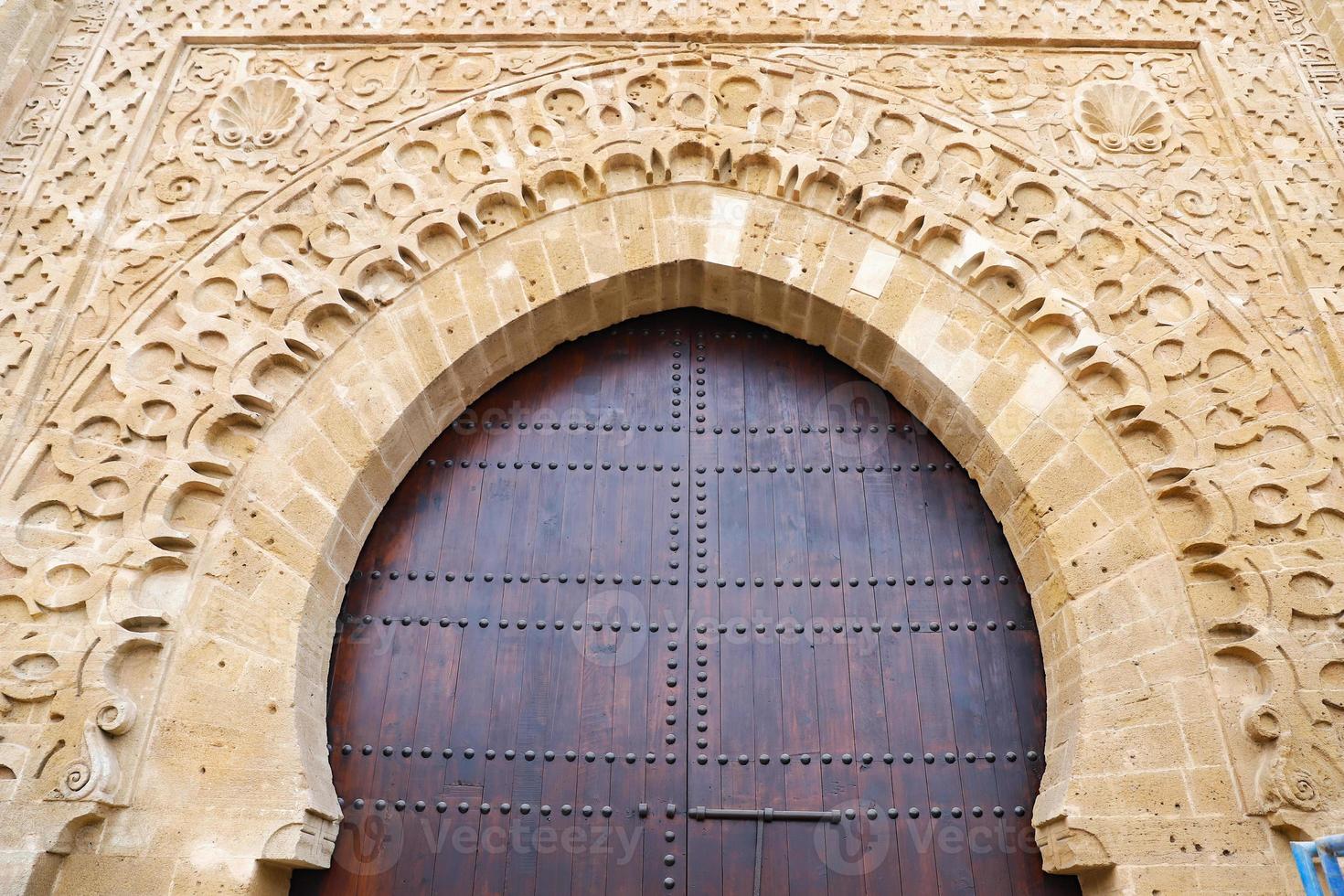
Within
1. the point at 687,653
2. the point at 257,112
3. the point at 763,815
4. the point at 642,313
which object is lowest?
the point at 763,815

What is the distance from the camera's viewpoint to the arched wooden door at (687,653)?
2904mm

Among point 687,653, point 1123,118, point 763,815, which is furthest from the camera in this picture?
point 1123,118

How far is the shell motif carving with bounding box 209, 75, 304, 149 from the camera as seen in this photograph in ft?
12.4

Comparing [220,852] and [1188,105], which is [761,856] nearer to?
[220,852]

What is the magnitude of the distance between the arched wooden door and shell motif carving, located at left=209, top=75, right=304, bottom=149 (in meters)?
1.48

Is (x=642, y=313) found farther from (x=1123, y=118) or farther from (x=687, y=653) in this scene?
(x=1123, y=118)

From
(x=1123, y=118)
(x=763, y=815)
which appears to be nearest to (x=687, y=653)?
(x=763, y=815)

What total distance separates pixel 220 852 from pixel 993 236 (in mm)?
3394

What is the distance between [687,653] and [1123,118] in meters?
2.93

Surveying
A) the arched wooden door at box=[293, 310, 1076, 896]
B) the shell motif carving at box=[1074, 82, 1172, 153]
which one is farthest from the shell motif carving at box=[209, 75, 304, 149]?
the shell motif carving at box=[1074, 82, 1172, 153]

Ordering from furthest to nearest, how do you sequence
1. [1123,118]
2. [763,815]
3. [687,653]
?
[1123,118], [687,653], [763,815]

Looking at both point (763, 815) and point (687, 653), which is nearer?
point (763, 815)

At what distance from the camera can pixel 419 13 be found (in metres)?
4.09

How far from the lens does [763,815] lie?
2.93 meters
